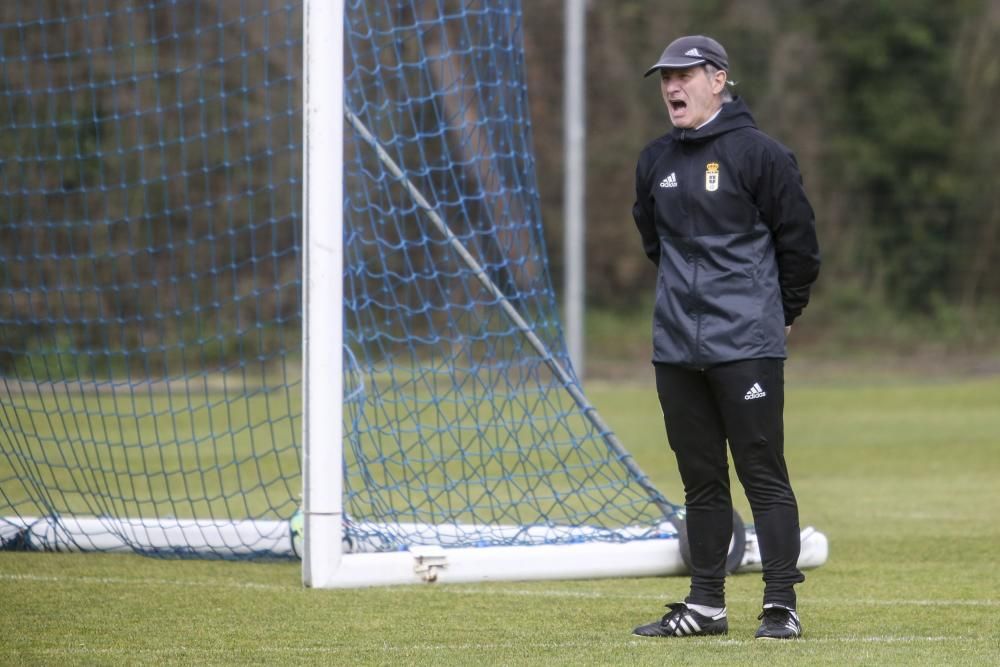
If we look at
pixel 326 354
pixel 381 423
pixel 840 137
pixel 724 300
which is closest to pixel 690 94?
pixel 724 300

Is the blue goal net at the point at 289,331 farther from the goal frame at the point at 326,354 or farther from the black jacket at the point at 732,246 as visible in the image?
the black jacket at the point at 732,246

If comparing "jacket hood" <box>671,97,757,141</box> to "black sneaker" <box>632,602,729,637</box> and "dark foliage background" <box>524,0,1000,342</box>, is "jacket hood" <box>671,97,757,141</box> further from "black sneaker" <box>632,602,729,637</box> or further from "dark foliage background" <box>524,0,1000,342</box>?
"dark foliage background" <box>524,0,1000,342</box>

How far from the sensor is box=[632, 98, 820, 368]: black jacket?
4.69 metres

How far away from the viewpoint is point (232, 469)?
1037 centimetres

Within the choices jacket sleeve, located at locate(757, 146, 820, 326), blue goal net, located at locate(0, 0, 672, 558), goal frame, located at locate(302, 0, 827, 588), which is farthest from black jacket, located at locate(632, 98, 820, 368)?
blue goal net, located at locate(0, 0, 672, 558)

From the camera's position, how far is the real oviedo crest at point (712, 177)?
472 cm

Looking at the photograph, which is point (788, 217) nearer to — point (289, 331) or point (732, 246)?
point (732, 246)

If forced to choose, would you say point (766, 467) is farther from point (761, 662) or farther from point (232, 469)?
point (232, 469)

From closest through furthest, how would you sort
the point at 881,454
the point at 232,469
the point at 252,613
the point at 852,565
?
the point at 252,613 → the point at 852,565 → the point at 232,469 → the point at 881,454

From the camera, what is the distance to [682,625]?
4.85 m

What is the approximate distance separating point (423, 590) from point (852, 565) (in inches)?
74.2

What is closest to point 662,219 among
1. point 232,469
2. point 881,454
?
point 232,469

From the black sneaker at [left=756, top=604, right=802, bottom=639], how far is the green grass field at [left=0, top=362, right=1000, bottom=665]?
60 millimetres

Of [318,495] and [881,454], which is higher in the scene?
[318,495]
